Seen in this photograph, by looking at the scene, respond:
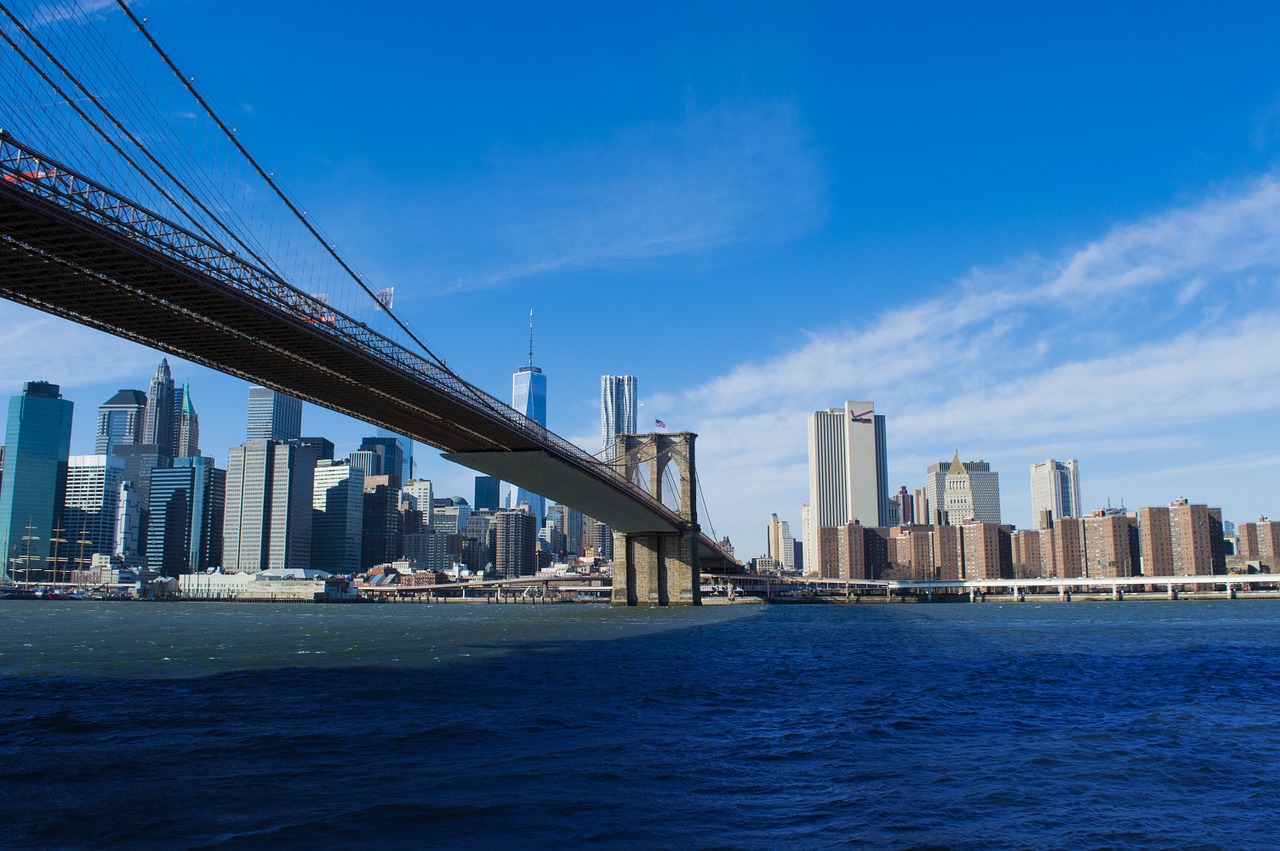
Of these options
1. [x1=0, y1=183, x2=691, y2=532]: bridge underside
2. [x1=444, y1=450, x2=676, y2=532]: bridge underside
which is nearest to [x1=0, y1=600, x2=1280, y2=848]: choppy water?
[x1=0, y1=183, x2=691, y2=532]: bridge underside

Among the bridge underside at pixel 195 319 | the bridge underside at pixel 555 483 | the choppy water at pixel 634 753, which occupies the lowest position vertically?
the choppy water at pixel 634 753

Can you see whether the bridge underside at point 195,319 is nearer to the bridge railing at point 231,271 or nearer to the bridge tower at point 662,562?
the bridge railing at point 231,271

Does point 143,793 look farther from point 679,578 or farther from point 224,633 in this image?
point 679,578

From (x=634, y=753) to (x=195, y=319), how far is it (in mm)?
25135

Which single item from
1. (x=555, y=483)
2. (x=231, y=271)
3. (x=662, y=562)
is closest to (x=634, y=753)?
(x=231, y=271)

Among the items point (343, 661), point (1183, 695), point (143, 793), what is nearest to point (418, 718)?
point (143, 793)

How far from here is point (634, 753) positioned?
18.0 m

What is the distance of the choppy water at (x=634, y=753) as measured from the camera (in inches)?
510

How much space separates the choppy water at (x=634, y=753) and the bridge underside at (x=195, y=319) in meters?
12.1

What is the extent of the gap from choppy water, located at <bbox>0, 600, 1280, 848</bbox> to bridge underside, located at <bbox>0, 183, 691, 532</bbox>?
12.1 metres

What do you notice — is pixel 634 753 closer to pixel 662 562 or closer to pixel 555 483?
pixel 555 483

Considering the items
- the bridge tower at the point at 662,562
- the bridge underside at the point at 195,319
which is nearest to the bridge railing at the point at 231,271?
the bridge underside at the point at 195,319

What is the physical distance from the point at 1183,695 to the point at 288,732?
2331 cm

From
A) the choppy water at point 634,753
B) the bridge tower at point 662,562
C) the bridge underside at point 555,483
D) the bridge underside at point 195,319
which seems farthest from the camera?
the bridge tower at point 662,562
